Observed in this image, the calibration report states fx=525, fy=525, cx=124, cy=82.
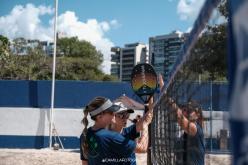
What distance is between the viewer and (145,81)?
5883 millimetres

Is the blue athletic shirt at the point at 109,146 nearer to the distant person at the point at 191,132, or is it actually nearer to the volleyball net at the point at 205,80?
the volleyball net at the point at 205,80

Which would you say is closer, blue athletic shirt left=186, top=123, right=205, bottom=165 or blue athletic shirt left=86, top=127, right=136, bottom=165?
blue athletic shirt left=186, top=123, right=205, bottom=165

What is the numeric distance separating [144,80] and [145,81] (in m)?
0.02

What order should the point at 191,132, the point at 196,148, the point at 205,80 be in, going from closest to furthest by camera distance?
1. the point at 205,80
2. the point at 191,132
3. the point at 196,148

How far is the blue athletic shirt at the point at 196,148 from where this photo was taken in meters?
3.82

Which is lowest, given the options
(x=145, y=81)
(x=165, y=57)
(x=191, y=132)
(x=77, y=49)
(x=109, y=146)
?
(x=109, y=146)

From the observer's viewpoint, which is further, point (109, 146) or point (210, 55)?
point (109, 146)

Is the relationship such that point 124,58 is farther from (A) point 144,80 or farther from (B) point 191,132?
(B) point 191,132

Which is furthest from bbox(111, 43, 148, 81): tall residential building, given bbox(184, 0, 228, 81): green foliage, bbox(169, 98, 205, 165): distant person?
bbox(184, 0, 228, 81): green foliage

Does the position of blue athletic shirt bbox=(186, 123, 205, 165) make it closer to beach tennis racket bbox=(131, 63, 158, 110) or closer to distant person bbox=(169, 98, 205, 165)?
distant person bbox=(169, 98, 205, 165)

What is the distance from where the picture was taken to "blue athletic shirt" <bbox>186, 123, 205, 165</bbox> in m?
3.82

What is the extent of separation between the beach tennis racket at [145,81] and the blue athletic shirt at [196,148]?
155 cm

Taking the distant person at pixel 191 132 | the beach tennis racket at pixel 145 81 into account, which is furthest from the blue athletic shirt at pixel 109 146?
the beach tennis racket at pixel 145 81

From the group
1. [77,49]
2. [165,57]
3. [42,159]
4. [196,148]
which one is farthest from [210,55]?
[77,49]
